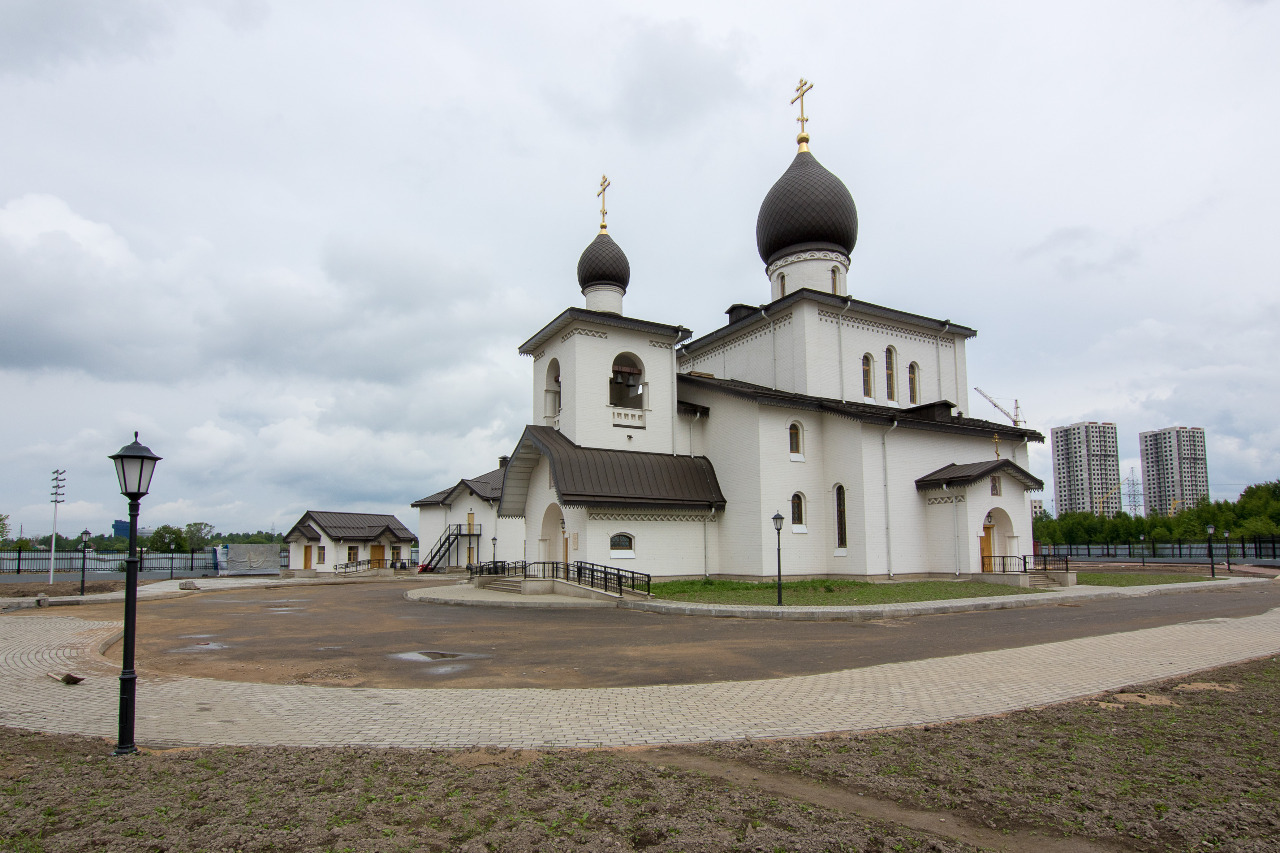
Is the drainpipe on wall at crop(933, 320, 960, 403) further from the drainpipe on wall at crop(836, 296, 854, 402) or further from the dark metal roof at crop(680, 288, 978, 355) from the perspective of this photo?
the drainpipe on wall at crop(836, 296, 854, 402)

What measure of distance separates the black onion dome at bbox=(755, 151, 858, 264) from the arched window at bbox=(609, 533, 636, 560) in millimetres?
14565

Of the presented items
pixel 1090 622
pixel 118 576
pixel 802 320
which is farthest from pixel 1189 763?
pixel 118 576

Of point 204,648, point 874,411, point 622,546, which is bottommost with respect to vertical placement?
point 204,648

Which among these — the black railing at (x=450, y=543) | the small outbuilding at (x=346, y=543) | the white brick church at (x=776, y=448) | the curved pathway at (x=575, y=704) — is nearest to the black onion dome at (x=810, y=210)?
the white brick church at (x=776, y=448)

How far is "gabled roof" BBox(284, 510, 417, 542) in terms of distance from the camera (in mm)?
44281

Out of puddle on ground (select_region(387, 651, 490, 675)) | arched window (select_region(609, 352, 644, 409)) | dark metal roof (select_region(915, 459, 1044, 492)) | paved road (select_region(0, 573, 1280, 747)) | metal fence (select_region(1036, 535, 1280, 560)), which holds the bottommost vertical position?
metal fence (select_region(1036, 535, 1280, 560))

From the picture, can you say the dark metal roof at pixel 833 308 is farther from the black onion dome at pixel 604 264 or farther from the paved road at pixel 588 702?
the paved road at pixel 588 702

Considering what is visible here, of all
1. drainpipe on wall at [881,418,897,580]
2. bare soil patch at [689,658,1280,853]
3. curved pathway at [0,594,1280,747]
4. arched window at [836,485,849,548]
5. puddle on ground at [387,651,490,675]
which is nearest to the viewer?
bare soil patch at [689,658,1280,853]

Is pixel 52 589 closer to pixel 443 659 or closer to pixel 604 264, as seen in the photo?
pixel 604 264

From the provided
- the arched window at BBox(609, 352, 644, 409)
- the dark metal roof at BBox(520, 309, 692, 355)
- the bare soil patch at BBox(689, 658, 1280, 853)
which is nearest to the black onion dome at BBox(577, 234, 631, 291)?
the dark metal roof at BBox(520, 309, 692, 355)

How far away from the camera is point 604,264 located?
27469 mm

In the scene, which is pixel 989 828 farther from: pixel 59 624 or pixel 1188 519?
pixel 1188 519

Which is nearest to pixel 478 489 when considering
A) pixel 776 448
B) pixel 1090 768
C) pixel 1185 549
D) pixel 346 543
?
pixel 346 543

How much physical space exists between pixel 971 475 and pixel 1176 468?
94.0m
